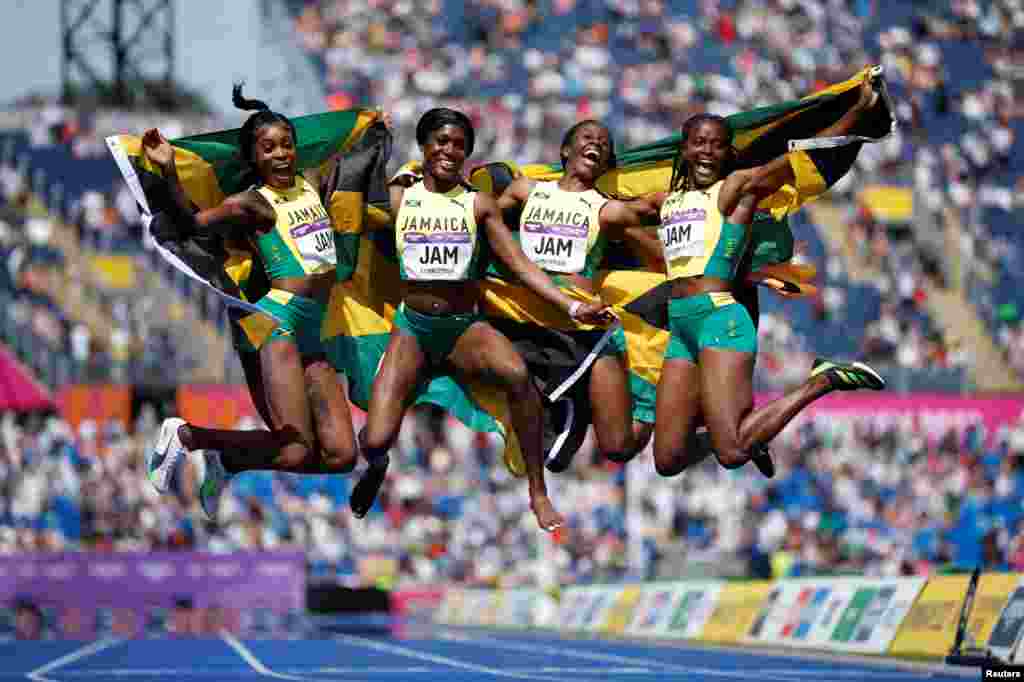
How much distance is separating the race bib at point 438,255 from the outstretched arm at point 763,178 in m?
1.51

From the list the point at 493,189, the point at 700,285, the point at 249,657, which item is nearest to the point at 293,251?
the point at 493,189

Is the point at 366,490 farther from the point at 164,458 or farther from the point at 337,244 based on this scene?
the point at 337,244

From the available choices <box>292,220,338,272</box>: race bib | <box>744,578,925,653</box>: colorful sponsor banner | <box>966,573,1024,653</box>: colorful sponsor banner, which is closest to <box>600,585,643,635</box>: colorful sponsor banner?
<box>744,578,925,653</box>: colorful sponsor banner

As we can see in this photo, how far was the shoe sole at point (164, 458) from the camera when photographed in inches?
475

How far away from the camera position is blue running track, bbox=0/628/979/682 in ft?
51.2

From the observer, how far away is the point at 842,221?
34594 millimetres

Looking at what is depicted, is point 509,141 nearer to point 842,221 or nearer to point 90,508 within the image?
point 842,221

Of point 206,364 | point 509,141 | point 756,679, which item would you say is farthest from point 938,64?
point 756,679

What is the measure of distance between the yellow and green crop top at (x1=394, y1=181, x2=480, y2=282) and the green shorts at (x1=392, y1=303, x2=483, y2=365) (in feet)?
0.73

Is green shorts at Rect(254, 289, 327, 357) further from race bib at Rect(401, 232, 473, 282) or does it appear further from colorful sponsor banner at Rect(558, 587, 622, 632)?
colorful sponsor banner at Rect(558, 587, 622, 632)

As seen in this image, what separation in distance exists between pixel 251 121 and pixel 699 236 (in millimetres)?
2715

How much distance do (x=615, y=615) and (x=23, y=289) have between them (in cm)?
1052

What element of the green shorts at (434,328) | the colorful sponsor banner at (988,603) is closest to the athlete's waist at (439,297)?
the green shorts at (434,328)

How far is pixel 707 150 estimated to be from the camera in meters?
12.1
